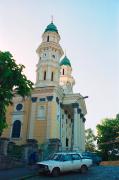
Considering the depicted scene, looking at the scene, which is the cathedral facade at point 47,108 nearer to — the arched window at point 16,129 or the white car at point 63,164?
the arched window at point 16,129

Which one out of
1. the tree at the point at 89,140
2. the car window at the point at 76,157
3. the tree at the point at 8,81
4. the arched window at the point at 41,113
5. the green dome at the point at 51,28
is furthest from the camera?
the tree at the point at 89,140

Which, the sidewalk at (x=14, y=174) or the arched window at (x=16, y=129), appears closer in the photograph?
the sidewalk at (x=14, y=174)

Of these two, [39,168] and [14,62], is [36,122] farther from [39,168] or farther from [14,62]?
[39,168]

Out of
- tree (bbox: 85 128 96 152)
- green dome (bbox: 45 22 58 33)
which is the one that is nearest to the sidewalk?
green dome (bbox: 45 22 58 33)

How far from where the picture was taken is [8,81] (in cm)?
2203

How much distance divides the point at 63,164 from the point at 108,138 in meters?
37.8

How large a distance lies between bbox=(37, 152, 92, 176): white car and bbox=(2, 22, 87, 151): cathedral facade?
15.8m

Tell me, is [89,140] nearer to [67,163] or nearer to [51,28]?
Result: [51,28]

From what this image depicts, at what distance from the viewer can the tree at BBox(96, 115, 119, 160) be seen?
2078 inches

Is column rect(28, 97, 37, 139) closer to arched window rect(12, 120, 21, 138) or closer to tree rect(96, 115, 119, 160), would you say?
arched window rect(12, 120, 21, 138)

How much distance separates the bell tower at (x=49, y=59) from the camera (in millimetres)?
41784

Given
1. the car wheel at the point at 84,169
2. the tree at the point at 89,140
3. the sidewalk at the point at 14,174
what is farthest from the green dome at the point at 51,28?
the tree at the point at 89,140

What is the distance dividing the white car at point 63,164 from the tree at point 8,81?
201 inches

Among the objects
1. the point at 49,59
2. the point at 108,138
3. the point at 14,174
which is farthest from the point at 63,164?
the point at 108,138
